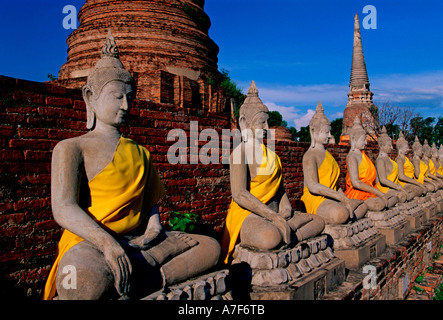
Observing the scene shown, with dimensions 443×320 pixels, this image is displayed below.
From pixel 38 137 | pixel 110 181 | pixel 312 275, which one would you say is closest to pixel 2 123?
pixel 38 137

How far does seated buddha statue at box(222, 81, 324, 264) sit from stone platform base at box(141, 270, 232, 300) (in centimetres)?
70

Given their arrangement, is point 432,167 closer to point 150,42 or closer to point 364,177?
point 364,177

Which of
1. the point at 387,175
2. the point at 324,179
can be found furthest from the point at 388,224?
the point at 324,179

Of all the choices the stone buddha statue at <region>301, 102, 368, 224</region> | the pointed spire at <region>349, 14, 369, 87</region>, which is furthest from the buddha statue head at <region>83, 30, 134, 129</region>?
the pointed spire at <region>349, 14, 369, 87</region>

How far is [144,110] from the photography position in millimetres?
3980

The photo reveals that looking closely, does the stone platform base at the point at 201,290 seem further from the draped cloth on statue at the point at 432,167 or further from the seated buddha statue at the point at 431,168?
the draped cloth on statue at the point at 432,167

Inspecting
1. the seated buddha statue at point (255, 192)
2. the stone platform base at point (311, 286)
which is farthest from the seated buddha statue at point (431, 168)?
the seated buddha statue at point (255, 192)

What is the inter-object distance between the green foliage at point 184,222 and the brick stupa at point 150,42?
15.9 ft

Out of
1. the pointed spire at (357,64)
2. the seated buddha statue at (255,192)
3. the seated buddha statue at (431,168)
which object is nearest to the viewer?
the seated buddha statue at (255,192)

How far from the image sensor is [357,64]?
28047 mm

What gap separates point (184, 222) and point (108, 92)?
6.87 ft

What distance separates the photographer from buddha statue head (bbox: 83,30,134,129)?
7.54 feet

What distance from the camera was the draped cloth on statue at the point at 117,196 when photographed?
2.16m
